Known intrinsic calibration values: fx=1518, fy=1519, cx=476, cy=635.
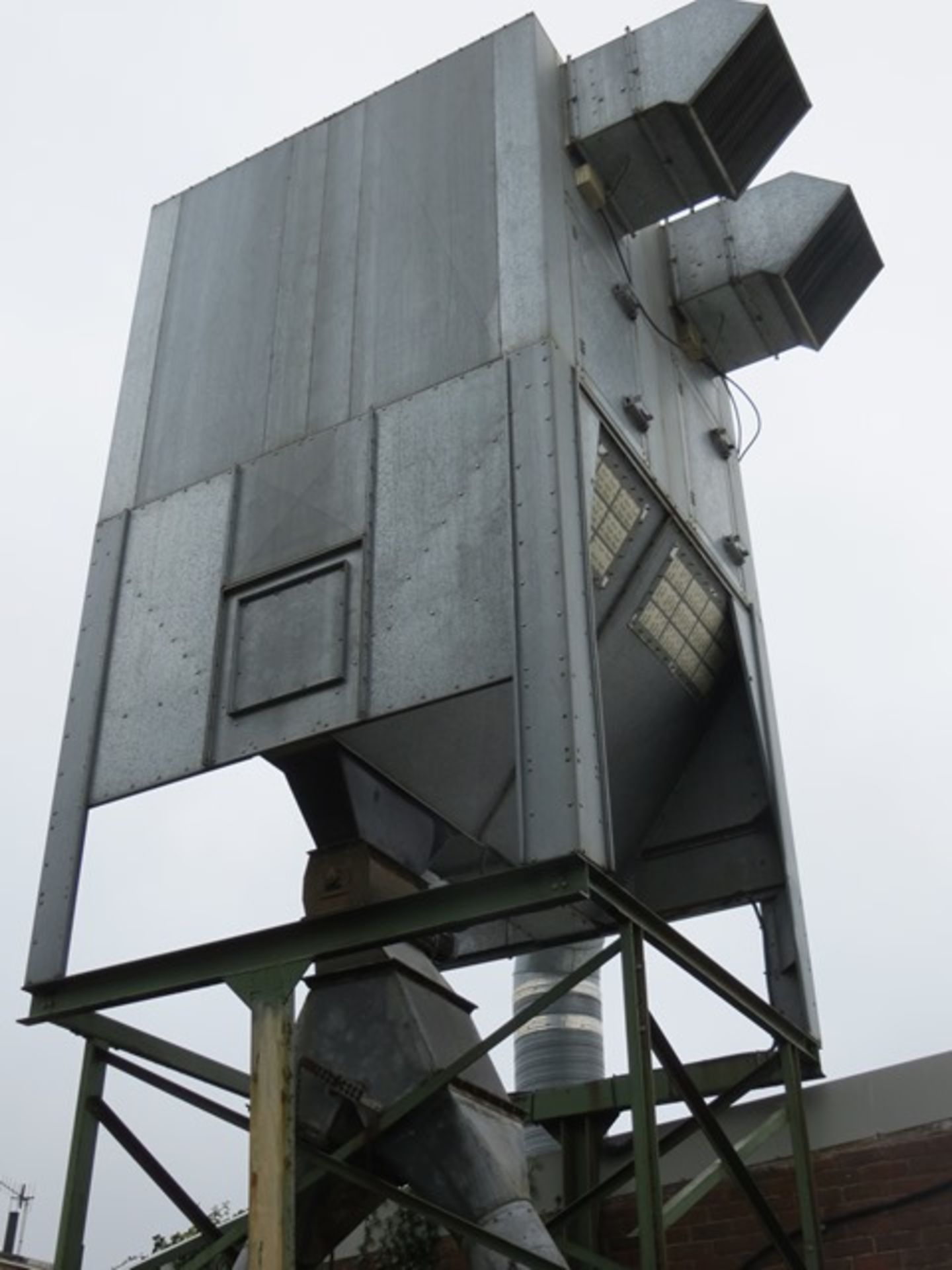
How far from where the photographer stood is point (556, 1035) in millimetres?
10648

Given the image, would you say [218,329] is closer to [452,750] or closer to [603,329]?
[603,329]

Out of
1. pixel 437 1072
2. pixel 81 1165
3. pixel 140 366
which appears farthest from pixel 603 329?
pixel 81 1165

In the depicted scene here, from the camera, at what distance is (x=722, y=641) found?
10109mm

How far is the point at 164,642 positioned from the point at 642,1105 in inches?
152

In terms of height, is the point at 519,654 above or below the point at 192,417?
below

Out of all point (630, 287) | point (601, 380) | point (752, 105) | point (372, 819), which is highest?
point (752, 105)

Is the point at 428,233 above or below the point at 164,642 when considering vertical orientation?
above

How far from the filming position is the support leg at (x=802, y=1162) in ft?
26.3

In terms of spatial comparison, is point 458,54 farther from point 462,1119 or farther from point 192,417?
point 462,1119

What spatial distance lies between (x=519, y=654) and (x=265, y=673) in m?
1.55

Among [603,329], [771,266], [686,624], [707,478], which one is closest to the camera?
[603,329]

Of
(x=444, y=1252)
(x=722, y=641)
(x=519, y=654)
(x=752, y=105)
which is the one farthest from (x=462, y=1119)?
(x=752, y=105)

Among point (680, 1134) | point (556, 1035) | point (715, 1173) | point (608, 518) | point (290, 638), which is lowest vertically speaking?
point (715, 1173)

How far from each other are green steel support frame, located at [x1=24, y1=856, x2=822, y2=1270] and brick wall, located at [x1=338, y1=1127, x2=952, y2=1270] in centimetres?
42
